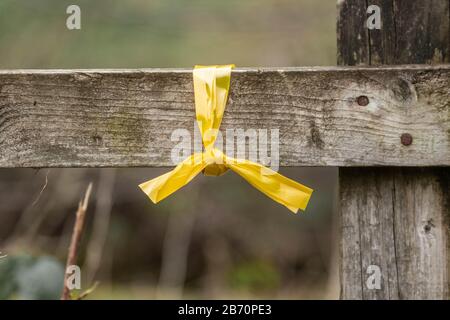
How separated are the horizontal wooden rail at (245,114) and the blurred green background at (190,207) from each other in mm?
3111

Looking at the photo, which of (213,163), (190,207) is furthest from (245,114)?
(190,207)

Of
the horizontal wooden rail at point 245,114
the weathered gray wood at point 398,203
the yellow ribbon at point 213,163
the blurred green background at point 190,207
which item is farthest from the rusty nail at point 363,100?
the blurred green background at point 190,207

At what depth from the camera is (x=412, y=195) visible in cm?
149

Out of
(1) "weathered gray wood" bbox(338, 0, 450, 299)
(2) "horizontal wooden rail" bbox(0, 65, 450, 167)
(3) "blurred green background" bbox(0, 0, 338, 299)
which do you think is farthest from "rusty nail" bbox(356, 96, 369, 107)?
(3) "blurred green background" bbox(0, 0, 338, 299)

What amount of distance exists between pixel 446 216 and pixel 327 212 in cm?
402

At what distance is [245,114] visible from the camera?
1475 mm

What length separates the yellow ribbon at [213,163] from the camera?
1470mm

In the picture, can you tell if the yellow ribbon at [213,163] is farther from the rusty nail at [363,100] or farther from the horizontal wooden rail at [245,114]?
the rusty nail at [363,100]

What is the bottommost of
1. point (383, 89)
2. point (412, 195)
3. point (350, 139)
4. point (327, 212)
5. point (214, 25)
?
point (412, 195)

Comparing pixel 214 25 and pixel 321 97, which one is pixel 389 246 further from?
pixel 214 25

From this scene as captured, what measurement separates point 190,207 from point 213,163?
12.4ft

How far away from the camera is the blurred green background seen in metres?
4.83

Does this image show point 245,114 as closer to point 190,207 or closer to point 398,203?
point 398,203
